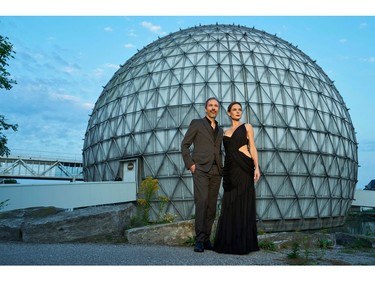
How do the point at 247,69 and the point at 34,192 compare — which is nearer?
the point at 34,192

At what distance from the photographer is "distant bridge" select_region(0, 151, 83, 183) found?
43094mm

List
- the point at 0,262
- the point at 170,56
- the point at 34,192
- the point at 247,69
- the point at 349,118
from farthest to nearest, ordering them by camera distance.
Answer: the point at 349,118 < the point at 170,56 < the point at 247,69 < the point at 34,192 < the point at 0,262

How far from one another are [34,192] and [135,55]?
54.8ft

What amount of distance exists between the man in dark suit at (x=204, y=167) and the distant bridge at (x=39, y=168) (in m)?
39.6

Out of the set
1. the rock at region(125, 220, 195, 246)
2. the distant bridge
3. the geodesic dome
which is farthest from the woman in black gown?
the distant bridge

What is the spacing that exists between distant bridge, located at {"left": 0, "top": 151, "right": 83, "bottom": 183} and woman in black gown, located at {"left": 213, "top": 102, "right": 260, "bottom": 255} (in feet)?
131

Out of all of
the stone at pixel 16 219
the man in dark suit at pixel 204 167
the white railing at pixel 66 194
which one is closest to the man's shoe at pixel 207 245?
the man in dark suit at pixel 204 167

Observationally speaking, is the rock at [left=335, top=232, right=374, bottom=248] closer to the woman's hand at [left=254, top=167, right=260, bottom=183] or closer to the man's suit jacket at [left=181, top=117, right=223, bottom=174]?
the woman's hand at [left=254, top=167, right=260, bottom=183]

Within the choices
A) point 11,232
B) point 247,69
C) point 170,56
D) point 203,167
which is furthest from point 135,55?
point 203,167

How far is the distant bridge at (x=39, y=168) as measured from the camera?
43094 millimetres

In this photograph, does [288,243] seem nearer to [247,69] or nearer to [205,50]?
[247,69]

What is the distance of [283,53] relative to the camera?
24.4m

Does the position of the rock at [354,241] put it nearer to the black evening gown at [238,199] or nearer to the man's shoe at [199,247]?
the black evening gown at [238,199]

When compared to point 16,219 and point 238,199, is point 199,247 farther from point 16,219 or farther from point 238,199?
point 16,219
